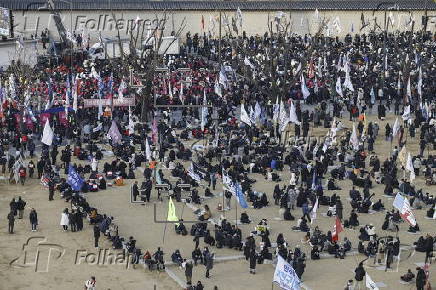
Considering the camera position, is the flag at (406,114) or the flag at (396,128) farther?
the flag at (406,114)

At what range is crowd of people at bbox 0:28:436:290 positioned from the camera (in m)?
35.2

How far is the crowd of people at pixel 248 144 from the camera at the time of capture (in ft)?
115

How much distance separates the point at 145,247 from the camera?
114 feet

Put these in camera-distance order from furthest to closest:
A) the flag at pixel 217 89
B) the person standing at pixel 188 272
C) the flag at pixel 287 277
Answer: the flag at pixel 217 89, the person standing at pixel 188 272, the flag at pixel 287 277

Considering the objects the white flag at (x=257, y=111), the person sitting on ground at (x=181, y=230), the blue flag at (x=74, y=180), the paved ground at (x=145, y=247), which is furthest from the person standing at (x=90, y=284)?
the white flag at (x=257, y=111)

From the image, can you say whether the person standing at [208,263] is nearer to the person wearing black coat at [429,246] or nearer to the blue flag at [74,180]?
the person wearing black coat at [429,246]

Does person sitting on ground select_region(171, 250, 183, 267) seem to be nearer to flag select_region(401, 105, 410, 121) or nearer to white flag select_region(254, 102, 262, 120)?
white flag select_region(254, 102, 262, 120)

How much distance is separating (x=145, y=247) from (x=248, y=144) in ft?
45.8

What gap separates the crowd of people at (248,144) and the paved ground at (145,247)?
0.39 metres

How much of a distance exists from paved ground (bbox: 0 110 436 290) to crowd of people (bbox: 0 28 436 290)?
1.29 feet

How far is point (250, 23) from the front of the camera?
267 ft

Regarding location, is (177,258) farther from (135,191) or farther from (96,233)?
(135,191)

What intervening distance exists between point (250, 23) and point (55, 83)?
A: 80.5ft

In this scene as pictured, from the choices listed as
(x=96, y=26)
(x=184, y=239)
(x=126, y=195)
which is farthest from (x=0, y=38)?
(x=184, y=239)
